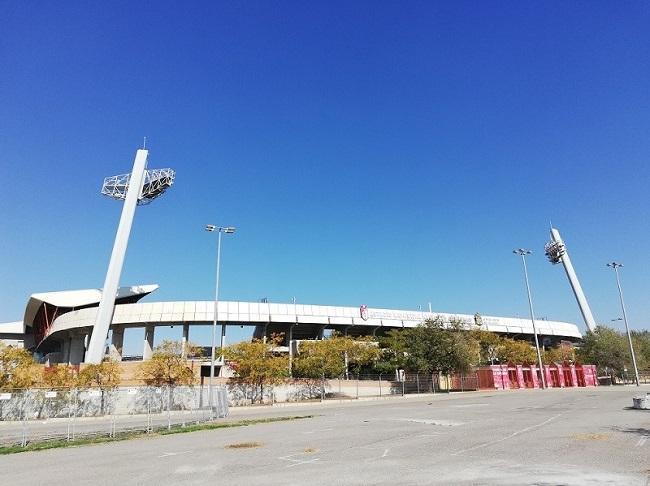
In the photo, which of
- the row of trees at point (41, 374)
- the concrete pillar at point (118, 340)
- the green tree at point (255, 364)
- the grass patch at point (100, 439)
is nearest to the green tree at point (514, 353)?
the green tree at point (255, 364)

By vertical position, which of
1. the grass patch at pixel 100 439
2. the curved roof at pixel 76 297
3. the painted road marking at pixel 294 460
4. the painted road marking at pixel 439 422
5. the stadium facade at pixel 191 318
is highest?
the curved roof at pixel 76 297

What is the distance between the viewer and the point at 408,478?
9766mm

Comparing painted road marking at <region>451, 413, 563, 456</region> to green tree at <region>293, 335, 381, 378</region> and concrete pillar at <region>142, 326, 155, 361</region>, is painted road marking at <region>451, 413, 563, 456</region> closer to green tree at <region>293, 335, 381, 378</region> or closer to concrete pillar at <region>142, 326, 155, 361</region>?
green tree at <region>293, 335, 381, 378</region>

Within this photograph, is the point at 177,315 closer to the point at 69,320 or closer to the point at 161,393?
→ the point at 69,320

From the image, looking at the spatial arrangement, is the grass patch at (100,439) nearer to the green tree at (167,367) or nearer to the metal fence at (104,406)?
the metal fence at (104,406)

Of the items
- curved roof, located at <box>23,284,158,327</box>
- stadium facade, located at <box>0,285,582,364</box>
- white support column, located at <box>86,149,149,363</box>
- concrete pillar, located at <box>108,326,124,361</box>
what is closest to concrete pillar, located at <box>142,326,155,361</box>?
stadium facade, located at <box>0,285,582,364</box>

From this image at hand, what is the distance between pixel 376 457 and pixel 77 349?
81.0 m

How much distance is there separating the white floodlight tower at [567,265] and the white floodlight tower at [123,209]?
311ft

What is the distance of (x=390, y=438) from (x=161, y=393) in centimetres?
2861

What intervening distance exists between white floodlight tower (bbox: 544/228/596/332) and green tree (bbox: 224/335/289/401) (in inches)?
3702

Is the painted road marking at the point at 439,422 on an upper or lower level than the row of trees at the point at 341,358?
lower

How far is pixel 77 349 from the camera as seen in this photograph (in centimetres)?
8044

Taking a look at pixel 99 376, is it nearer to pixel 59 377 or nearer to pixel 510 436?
pixel 59 377

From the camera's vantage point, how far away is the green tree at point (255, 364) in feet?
153
